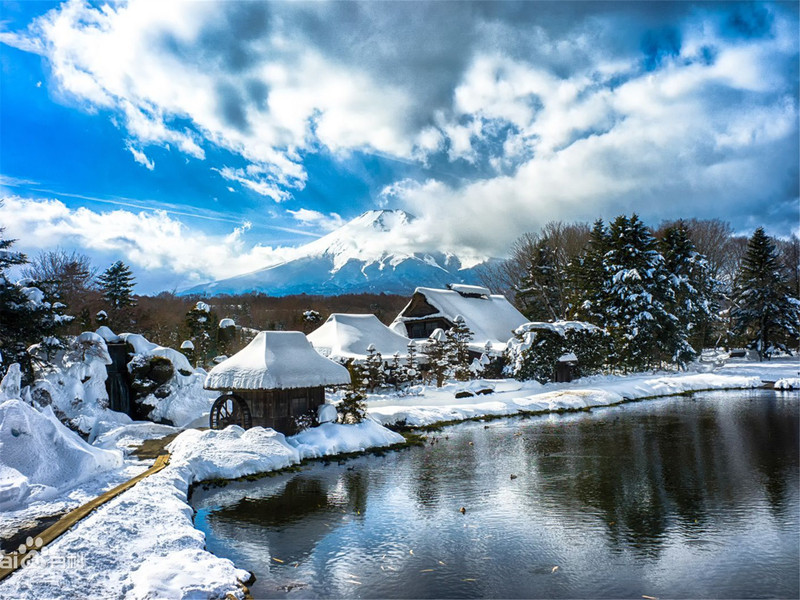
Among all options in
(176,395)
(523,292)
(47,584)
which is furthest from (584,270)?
(47,584)

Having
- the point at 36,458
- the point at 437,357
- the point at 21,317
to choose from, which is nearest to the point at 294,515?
the point at 36,458

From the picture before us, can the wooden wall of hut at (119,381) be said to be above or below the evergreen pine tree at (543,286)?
below

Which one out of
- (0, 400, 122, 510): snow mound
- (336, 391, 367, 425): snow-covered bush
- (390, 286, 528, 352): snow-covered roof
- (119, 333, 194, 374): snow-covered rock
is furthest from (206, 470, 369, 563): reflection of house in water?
(390, 286, 528, 352): snow-covered roof

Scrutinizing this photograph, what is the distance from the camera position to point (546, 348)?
28172 millimetres

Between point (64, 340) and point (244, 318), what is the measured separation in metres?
37.3

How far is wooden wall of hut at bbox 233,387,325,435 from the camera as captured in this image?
15.6m

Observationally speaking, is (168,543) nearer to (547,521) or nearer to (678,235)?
(547,521)

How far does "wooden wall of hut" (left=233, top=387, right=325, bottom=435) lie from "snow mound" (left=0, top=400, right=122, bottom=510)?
4725 millimetres

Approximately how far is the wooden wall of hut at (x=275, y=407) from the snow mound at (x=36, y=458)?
473 centimetres

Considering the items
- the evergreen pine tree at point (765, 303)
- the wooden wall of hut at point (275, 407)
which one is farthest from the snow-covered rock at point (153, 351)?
the evergreen pine tree at point (765, 303)

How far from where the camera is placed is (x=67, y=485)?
10.2 meters

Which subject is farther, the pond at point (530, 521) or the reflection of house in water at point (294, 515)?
the reflection of house in water at point (294, 515)

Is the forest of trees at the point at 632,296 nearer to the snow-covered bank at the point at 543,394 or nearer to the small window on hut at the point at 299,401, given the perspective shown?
the snow-covered bank at the point at 543,394

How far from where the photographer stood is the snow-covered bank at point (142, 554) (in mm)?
6012
